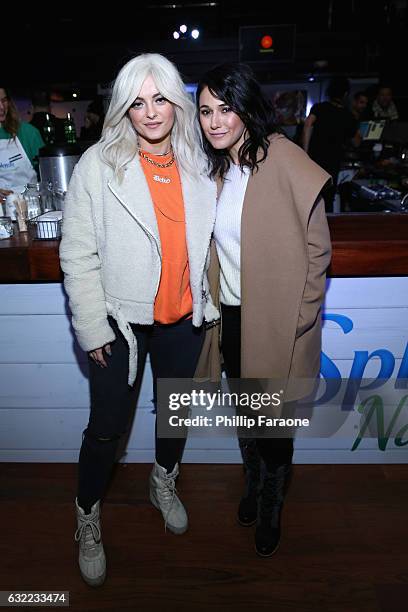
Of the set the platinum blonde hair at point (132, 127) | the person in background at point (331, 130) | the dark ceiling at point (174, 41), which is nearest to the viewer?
the platinum blonde hair at point (132, 127)

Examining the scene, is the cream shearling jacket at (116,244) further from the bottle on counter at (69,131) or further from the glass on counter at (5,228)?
the bottle on counter at (69,131)

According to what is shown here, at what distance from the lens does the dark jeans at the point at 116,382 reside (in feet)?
4.67

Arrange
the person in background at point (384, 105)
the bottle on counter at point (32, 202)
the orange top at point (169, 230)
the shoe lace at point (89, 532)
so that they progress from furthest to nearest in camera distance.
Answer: the person in background at point (384, 105)
the bottle on counter at point (32, 202)
the shoe lace at point (89, 532)
the orange top at point (169, 230)

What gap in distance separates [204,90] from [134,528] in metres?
1.50

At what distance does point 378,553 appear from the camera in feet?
5.27

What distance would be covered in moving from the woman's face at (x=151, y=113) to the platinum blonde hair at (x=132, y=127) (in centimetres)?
1

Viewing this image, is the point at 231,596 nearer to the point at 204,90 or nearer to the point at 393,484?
the point at 393,484

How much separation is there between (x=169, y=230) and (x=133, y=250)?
0.12 meters

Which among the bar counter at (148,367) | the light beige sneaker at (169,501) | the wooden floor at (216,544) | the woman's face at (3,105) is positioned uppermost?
the woman's face at (3,105)

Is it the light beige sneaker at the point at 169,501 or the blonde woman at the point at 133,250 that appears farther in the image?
the light beige sneaker at the point at 169,501

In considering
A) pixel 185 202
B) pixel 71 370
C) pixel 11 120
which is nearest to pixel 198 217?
pixel 185 202

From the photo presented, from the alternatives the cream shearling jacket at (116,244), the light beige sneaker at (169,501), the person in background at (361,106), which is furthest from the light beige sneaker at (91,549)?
the person in background at (361,106)

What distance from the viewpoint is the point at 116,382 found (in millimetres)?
1428

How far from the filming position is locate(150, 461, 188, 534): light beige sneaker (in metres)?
1.70
